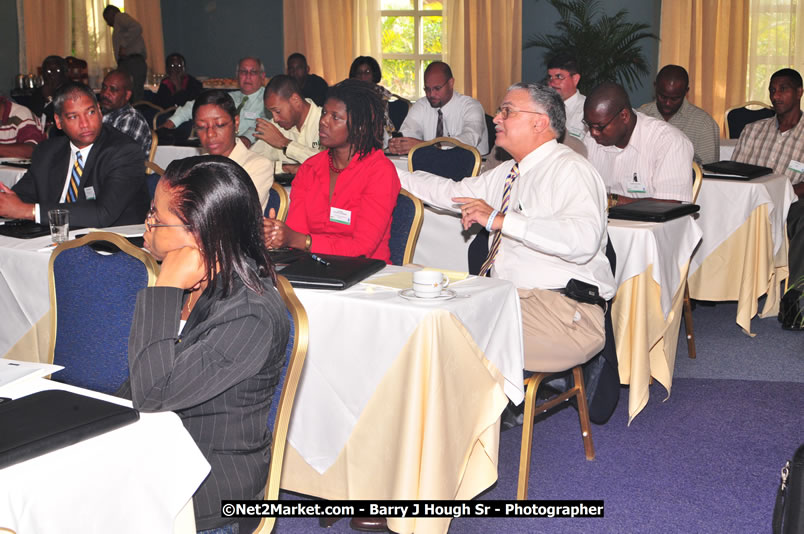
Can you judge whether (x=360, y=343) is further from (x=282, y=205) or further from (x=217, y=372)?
(x=282, y=205)

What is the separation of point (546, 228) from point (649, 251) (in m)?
0.84

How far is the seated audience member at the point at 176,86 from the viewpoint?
9.50m

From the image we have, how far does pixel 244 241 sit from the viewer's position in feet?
5.31

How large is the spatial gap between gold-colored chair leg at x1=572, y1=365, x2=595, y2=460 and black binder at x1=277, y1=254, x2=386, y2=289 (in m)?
0.79

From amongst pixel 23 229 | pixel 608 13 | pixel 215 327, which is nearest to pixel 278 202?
pixel 23 229

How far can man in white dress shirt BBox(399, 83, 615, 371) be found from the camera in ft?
8.42

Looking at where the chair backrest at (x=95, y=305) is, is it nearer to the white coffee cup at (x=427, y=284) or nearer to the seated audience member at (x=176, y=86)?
the white coffee cup at (x=427, y=284)

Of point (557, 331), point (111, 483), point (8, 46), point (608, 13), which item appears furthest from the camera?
point (8, 46)

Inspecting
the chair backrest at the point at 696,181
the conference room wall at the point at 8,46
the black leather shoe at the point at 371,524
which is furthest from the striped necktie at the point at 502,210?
the conference room wall at the point at 8,46

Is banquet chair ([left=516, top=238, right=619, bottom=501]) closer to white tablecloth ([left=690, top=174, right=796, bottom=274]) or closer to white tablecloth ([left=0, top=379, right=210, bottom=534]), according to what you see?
white tablecloth ([left=0, top=379, right=210, bottom=534])

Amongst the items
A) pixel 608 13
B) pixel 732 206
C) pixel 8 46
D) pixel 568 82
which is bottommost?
pixel 732 206

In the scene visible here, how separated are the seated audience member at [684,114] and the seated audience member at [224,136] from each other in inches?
118

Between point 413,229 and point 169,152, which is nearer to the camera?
point 413,229

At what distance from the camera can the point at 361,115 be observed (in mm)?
2955
